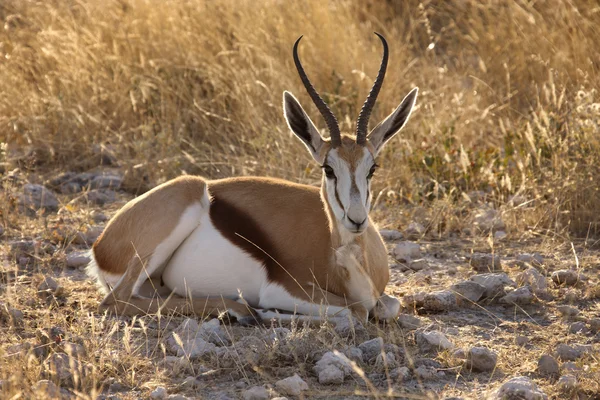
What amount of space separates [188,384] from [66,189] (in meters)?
4.24

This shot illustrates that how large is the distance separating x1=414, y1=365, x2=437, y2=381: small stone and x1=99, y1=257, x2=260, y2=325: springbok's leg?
3.89ft

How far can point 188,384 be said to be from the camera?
4.12 m

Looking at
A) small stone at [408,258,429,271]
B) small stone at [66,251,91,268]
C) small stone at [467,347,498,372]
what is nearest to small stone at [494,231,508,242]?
small stone at [408,258,429,271]

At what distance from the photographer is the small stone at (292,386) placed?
13.1 ft

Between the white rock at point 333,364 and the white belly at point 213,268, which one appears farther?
the white belly at point 213,268

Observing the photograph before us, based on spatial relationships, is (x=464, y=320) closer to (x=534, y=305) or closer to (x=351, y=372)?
(x=534, y=305)

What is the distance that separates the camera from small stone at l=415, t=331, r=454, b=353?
→ 14.9 feet

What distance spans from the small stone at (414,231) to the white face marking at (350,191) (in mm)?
1861

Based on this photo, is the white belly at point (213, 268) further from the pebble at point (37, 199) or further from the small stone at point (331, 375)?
the pebble at point (37, 199)

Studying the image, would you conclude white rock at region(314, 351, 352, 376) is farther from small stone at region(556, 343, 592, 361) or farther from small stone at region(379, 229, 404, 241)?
small stone at region(379, 229, 404, 241)

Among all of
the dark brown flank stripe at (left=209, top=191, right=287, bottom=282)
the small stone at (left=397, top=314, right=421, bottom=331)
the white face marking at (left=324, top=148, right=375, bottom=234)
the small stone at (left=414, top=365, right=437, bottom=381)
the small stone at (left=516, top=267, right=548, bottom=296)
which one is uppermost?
the white face marking at (left=324, top=148, right=375, bottom=234)

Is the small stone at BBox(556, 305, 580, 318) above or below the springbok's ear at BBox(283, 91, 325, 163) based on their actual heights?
below

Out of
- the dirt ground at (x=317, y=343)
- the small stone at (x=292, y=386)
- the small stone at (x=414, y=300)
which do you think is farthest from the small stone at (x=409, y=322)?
the small stone at (x=292, y=386)

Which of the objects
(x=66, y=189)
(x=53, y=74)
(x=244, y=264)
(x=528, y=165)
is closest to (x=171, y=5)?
(x=53, y=74)
